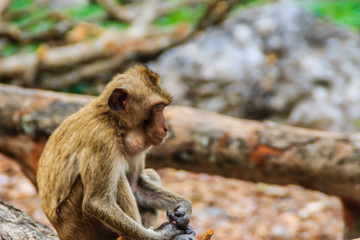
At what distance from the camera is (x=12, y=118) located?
21.6ft

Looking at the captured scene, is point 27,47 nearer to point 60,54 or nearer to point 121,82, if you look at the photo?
point 60,54

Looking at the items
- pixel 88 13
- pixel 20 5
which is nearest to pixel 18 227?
pixel 88 13

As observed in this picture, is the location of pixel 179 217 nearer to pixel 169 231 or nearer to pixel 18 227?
pixel 169 231

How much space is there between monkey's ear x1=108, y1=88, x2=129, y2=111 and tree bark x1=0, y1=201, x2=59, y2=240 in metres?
1.19

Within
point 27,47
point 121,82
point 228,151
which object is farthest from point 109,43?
point 121,82

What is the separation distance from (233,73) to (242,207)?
3.08 meters

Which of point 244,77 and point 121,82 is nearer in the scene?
point 121,82

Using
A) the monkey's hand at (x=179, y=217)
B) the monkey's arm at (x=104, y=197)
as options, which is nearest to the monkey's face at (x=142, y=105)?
the monkey's arm at (x=104, y=197)

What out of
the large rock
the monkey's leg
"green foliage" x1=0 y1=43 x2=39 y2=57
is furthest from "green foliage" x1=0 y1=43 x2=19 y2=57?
the monkey's leg

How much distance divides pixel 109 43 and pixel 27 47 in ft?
8.60

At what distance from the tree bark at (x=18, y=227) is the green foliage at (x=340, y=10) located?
1039 cm

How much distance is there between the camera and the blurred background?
8.80m

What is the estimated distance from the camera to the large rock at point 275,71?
33.2 ft

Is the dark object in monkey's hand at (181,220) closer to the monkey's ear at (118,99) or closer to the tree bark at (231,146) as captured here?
the monkey's ear at (118,99)
